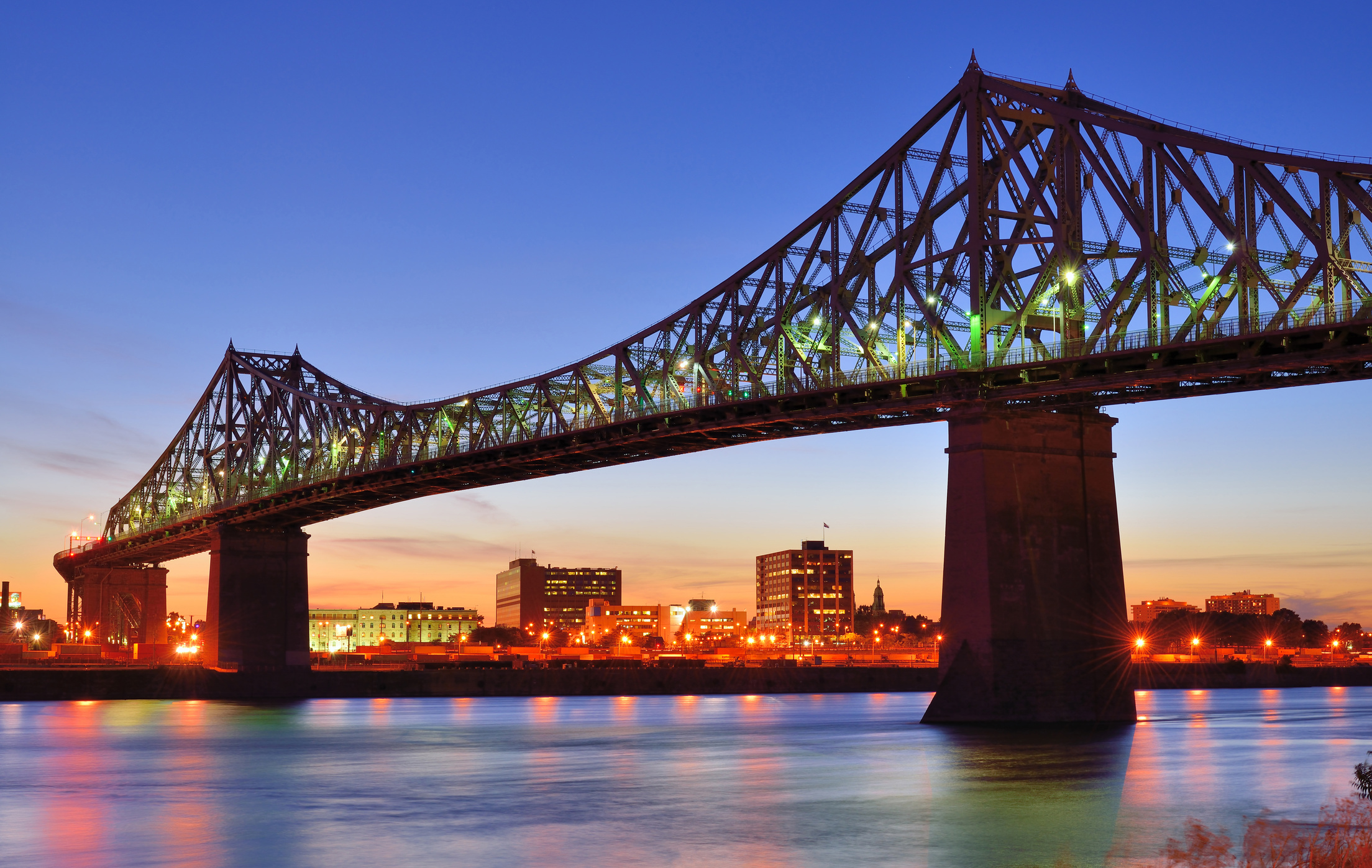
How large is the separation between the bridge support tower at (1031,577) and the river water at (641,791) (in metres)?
1.93

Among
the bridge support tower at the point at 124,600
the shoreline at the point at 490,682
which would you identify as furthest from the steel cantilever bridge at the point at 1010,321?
the bridge support tower at the point at 124,600

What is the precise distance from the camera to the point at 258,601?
106 meters

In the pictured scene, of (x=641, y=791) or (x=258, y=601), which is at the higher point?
(x=258, y=601)

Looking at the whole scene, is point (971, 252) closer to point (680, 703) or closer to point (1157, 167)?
point (1157, 167)

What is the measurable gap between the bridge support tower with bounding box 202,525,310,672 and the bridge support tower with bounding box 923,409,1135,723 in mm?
61330

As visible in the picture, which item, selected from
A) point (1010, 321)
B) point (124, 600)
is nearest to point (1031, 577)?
point (1010, 321)

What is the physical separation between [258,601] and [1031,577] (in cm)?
6679

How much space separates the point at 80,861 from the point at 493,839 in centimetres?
676

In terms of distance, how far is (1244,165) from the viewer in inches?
1999

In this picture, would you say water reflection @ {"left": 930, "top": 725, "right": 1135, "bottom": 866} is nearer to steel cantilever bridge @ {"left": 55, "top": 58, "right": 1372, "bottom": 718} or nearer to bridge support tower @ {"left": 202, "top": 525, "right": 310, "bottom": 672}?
steel cantilever bridge @ {"left": 55, "top": 58, "right": 1372, "bottom": 718}

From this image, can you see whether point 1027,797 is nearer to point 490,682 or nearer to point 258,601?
point 258,601

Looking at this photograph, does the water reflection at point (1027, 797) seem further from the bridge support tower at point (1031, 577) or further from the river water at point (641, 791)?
the bridge support tower at point (1031, 577)

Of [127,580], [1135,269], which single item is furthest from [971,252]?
[127,580]

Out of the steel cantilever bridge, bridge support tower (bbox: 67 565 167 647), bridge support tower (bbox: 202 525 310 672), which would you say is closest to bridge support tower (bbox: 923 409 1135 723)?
the steel cantilever bridge
